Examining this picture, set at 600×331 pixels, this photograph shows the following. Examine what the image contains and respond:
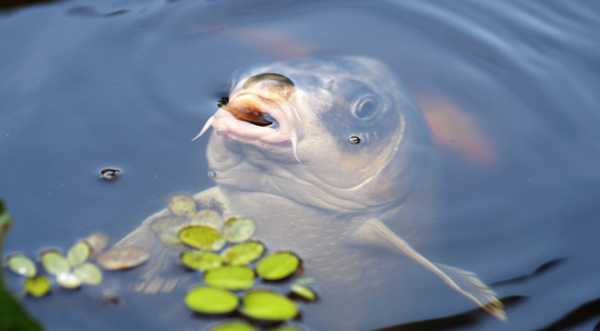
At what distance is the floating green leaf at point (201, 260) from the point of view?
2931 mm

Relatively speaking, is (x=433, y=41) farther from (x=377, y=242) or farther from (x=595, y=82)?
(x=377, y=242)

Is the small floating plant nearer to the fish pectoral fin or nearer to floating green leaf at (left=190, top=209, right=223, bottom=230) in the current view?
floating green leaf at (left=190, top=209, right=223, bottom=230)

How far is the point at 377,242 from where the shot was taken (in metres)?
3.31

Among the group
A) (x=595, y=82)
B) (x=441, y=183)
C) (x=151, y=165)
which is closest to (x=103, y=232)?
(x=151, y=165)

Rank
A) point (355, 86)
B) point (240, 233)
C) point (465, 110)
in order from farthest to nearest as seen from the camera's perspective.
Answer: point (465, 110) < point (355, 86) < point (240, 233)

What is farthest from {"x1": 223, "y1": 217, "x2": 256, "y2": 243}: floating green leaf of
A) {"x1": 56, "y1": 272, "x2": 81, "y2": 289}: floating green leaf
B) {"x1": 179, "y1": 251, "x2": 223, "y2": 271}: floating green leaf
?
{"x1": 56, "y1": 272, "x2": 81, "y2": 289}: floating green leaf

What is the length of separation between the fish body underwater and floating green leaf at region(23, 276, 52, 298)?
36 cm

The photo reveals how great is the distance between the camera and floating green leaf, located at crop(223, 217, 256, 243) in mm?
3068

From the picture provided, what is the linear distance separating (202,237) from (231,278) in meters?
0.27

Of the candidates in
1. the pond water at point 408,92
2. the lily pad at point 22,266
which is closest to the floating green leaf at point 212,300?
the pond water at point 408,92

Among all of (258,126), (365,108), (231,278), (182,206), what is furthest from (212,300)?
(365,108)

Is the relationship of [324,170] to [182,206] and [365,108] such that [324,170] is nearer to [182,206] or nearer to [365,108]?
[365,108]

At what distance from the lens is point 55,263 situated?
2891mm

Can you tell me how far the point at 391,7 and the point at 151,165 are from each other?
1.99 meters
